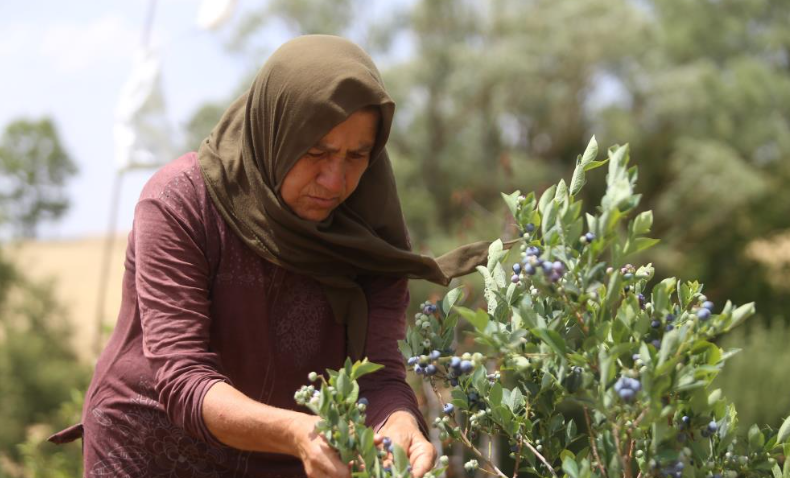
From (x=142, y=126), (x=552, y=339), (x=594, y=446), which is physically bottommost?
(x=142, y=126)

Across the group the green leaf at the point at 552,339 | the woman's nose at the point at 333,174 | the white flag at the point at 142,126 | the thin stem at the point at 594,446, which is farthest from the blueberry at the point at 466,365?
the white flag at the point at 142,126

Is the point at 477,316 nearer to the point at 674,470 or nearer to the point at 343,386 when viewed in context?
the point at 343,386

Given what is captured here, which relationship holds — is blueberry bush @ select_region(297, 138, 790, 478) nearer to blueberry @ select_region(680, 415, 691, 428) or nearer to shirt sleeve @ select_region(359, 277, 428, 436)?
blueberry @ select_region(680, 415, 691, 428)

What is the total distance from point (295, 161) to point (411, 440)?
633 mm

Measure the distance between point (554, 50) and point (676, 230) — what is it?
4.77 m

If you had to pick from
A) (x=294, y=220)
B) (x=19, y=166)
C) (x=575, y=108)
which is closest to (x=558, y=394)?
(x=294, y=220)

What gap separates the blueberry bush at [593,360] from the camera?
153 cm

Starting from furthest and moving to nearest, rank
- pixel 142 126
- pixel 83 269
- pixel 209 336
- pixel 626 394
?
1. pixel 83 269
2. pixel 142 126
3. pixel 209 336
4. pixel 626 394

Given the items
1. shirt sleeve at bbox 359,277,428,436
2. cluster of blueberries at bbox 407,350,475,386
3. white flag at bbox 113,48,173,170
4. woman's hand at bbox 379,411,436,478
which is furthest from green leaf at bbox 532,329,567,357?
white flag at bbox 113,48,173,170

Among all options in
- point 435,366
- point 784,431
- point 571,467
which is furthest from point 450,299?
point 784,431

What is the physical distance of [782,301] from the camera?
22.3 meters

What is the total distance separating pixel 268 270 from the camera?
91.0 inches

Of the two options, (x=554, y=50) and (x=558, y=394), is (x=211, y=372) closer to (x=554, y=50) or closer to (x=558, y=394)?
(x=558, y=394)

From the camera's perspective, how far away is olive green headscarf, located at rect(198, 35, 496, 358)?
2119 mm
